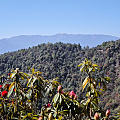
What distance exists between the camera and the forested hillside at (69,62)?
37509 mm

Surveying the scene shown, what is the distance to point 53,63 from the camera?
5262 centimetres

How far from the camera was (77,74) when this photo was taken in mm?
45312

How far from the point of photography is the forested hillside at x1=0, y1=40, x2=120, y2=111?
3751 centimetres

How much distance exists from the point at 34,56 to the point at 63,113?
56440 mm

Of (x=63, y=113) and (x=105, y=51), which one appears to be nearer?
(x=63, y=113)

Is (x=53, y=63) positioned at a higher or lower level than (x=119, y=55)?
lower

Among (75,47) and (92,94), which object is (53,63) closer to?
(75,47)

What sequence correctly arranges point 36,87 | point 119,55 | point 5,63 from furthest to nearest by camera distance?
1. point 5,63
2. point 119,55
3. point 36,87

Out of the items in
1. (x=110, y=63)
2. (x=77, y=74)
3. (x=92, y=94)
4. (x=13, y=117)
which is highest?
(x=92, y=94)

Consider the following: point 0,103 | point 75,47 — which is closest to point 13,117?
point 0,103

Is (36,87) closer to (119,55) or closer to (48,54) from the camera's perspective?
(119,55)

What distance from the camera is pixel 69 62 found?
174 feet

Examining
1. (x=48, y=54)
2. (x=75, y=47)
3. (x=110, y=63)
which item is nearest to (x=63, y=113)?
(x=110, y=63)

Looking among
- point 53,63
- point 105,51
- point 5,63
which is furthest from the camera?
point 5,63
